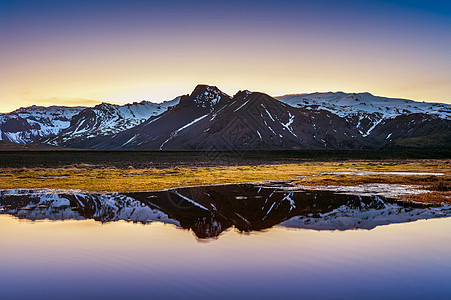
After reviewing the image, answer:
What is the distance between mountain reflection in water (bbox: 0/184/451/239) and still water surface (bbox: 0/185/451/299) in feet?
0.50

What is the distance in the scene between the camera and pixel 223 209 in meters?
32.1

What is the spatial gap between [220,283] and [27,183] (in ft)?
150

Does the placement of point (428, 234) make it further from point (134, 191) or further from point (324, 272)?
point (134, 191)

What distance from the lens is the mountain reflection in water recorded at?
86.9 feet

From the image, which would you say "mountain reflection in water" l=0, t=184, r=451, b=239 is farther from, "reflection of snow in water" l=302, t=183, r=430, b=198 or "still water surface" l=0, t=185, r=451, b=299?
"reflection of snow in water" l=302, t=183, r=430, b=198

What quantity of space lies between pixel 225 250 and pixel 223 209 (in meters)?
12.9

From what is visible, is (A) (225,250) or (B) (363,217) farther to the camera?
(B) (363,217)

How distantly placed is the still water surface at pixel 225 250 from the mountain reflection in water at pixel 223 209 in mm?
152

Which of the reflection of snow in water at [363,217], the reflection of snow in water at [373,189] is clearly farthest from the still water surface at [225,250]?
the reflection of snow in water at [373,189]

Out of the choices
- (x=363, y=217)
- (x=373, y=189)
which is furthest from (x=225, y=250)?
(x=373, y=189)

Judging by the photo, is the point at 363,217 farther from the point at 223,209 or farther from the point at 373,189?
the point at 373,189

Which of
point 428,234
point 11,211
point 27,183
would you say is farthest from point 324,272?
point 27,183

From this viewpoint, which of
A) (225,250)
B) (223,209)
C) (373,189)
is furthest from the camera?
(373,189)

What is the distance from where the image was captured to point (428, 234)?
2252 centimetres
